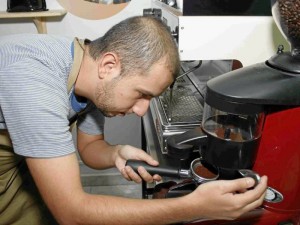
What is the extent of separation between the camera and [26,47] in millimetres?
629

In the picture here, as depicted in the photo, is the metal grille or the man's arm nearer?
the man's arm

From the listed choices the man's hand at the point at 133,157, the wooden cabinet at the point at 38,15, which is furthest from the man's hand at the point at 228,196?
the wooden cabinet at the point at 38,15

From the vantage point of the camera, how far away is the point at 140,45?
24.8 inches

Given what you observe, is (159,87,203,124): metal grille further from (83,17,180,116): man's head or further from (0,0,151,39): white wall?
(0,0,151,39): white wall

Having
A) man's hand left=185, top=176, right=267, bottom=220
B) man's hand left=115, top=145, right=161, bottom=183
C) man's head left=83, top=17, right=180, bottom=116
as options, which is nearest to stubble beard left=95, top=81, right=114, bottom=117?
man's head left=83, top=17, right=180, bottom=116

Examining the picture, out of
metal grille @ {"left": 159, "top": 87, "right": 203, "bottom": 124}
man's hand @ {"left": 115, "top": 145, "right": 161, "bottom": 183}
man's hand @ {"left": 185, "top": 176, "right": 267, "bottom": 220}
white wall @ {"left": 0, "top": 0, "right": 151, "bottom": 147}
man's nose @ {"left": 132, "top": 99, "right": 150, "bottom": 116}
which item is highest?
white wall @ {"left": 0, "top": 0, "right": 151, "bottom": 147}

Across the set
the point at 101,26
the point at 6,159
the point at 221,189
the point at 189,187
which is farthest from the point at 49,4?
the point at 221,189

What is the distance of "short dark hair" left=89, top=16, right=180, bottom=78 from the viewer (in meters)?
0.63

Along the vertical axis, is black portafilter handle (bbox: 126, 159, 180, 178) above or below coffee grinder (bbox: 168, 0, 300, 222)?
below

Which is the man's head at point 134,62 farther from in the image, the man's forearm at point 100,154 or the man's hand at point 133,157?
the man's forearm at point 100,154

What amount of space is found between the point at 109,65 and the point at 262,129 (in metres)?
0.35

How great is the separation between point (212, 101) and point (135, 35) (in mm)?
266

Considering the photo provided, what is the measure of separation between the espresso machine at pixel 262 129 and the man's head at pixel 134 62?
0.15 m

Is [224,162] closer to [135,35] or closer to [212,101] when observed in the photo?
[212,101]
